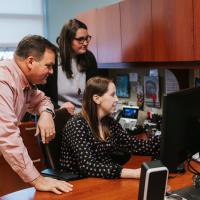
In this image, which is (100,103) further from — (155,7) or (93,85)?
(155,7)

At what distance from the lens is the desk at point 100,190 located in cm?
134

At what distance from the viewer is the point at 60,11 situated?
4.26m

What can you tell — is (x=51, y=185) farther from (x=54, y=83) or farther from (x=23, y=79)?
(x=54, y=83)

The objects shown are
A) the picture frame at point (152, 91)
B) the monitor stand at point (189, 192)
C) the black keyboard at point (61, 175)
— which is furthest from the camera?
the picture frame at point (152, 91)

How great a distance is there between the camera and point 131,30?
236 centimetres

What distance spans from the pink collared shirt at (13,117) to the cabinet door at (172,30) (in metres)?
0.86

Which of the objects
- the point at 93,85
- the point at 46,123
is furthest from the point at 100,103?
the point at 46,123

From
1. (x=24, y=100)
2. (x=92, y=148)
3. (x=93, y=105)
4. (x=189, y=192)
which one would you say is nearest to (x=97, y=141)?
(x=92, y=148)

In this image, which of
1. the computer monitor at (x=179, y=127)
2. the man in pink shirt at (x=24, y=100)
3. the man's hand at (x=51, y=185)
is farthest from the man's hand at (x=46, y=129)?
the computer monitor at (x=179, y=127)

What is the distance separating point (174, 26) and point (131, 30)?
0.46 meters

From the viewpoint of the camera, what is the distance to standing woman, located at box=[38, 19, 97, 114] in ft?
7.59

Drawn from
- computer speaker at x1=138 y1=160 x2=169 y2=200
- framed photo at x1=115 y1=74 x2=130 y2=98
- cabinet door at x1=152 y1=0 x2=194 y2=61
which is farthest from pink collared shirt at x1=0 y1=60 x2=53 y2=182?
framed photo at x1=115 y1=74 x2=130 y2=98

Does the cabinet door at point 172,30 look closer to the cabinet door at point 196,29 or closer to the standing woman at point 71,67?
the cabinet door at point 196,29

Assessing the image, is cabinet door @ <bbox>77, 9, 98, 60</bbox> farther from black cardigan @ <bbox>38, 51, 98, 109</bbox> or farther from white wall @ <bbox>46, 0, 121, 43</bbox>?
white wall @ <bbox>46, 0, 121, 43</bbox>
